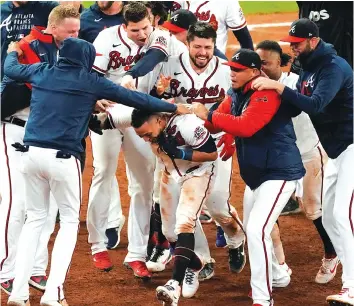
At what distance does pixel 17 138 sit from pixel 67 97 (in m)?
0.85

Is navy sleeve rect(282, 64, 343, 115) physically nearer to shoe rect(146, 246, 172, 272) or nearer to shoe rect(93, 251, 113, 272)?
shoe rect(146, 246, 172, 272)

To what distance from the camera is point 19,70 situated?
20.8 ft

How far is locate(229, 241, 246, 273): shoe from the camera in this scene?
7363 millimetres

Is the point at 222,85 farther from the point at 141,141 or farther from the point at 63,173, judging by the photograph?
the point at 63,173

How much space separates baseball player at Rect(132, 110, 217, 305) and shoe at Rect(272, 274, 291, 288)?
2.18ft

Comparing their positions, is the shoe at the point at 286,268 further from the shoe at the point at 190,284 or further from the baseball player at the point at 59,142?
the baseball player at the point at 59,142

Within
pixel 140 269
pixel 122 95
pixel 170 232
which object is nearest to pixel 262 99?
pixel 122 95

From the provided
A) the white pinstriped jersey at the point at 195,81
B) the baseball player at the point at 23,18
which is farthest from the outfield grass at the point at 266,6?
the white pinstriped jersey at the point at 195,81

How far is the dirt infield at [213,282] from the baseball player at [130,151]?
0.17 metres

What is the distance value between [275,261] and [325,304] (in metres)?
0.54

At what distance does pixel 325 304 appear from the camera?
6707 mm

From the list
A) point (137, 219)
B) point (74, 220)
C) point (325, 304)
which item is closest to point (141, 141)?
point (137, 219)

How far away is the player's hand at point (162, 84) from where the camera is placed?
709cm

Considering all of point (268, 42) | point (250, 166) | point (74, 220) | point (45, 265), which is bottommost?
point (45, 265)
